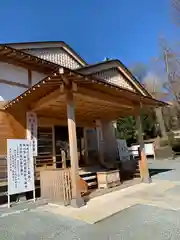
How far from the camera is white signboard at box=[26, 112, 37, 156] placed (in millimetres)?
7281

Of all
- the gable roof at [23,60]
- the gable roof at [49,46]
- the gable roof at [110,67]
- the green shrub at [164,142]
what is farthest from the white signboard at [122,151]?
the green shrub at [164,142]

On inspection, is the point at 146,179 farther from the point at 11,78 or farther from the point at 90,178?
the point at 11,78

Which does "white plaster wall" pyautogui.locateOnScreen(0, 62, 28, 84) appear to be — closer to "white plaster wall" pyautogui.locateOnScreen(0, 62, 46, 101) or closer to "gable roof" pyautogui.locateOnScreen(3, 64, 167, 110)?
"white plaster wall" pyautogui.locateOnScreen(0, 62, 46, 101)

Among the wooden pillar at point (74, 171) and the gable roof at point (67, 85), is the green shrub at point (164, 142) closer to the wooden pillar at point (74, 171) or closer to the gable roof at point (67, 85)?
the gable roof at point (67, 85)

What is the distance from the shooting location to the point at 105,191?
679 centimetres

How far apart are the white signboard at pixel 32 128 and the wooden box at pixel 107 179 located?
7.57ft

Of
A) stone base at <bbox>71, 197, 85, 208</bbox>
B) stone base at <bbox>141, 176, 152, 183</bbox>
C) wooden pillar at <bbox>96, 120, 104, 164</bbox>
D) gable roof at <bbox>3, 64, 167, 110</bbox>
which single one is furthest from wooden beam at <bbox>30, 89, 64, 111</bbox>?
stone base at <bbox>141, 176, 152, 183</bbox>

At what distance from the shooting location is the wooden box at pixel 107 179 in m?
7.48

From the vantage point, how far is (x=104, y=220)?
4.32 m

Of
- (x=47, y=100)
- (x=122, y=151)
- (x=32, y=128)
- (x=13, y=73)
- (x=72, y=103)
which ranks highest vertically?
(x=13, y=73)

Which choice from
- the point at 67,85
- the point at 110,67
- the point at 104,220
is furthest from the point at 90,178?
the point at 110,67

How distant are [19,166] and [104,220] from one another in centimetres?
274

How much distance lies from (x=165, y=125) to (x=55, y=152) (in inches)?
754

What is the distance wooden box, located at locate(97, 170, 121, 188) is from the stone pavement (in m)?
1.31
